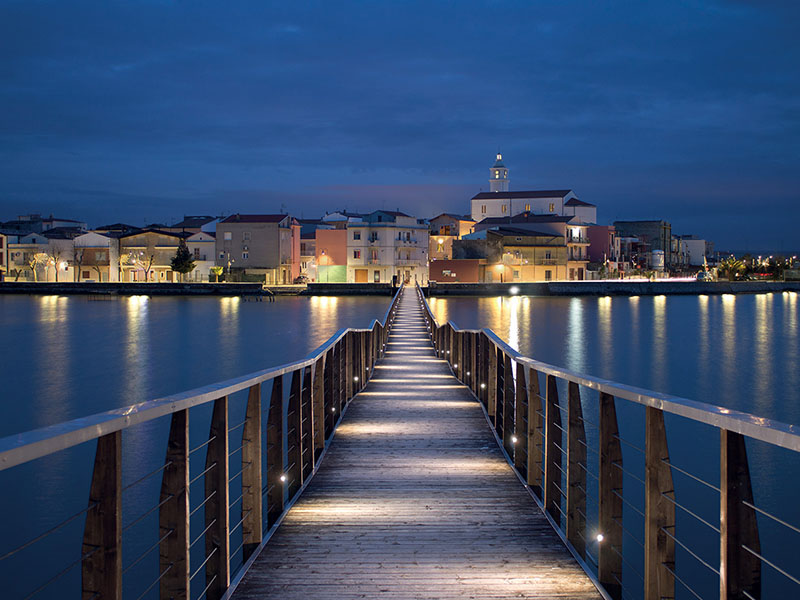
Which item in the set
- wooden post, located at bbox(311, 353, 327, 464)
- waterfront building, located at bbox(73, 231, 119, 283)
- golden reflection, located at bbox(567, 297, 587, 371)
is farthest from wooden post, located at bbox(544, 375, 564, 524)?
waterfront building, located at bbox(73, 231, 119, 283)

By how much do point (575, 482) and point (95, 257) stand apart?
76.8 m

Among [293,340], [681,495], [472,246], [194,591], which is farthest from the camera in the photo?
[472,246]

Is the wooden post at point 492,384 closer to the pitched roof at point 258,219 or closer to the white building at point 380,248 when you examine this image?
the white building at point 380,248

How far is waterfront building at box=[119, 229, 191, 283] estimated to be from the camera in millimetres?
67562

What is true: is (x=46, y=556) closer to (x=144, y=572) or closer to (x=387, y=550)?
(x=144, y=572)

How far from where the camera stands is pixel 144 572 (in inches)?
329

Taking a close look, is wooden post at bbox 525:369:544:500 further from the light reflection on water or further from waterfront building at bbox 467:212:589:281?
waterfront building at bbox 467:212:589:281

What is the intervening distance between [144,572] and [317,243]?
198 feet

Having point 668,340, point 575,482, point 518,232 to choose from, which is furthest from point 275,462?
point 518,232

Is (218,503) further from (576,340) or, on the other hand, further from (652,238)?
(652,238)

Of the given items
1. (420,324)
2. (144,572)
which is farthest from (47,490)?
(420,324)

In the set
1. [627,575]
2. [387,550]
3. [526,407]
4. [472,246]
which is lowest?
[627,575]

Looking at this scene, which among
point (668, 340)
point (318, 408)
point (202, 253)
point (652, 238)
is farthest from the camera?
point (652, 238)

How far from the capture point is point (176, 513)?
106 inches
